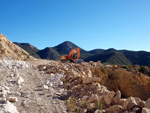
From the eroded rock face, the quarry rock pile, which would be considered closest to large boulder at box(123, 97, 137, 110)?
the quarry rock pile

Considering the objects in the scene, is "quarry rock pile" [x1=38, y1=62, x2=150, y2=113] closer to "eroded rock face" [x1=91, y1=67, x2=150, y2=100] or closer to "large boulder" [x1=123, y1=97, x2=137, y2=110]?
"large boulder" [x1=123, y1=97, x2=137, y2=110]

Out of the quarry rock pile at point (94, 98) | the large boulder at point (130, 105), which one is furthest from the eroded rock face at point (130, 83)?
the large boulder at point (130, 105)

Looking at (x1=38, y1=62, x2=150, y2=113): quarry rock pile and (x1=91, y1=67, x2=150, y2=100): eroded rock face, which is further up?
(x1=38, y1=62, x2=150, y2=113): quarry rock pile

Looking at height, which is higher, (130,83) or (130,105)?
(130,105)

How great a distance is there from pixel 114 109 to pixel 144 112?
0.77 meters

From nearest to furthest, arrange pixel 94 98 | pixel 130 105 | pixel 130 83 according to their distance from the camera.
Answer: pixel 130 105, pixel 94 98, pixel 130 83

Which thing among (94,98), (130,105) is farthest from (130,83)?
(130,105)

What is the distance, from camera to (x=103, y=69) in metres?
15.2

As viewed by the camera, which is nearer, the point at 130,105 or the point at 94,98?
the point at 130,105

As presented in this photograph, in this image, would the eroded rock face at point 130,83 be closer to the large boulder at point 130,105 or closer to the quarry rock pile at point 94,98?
the quarry rock pile at point 94,98

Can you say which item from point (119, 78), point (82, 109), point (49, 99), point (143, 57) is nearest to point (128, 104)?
point (82, 109)

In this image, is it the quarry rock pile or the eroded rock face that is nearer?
the quarry rock pile

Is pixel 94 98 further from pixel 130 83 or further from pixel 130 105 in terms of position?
pixel 130 83

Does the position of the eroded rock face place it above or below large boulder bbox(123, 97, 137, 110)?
below
